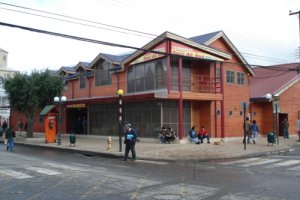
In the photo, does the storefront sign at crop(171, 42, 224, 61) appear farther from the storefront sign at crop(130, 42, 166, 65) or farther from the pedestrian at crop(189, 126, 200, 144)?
the pedestrian at crop(189, 126, 200, 144)

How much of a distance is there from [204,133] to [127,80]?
7.99 m

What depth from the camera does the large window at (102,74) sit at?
32.9 metres

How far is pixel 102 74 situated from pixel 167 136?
10883mm

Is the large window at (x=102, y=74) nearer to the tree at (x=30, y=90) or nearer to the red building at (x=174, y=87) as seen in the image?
the red building at (x=174, y=87)

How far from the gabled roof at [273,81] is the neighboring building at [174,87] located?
118 inches

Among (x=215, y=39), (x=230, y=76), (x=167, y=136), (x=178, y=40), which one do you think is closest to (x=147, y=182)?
(x=167, y=136)

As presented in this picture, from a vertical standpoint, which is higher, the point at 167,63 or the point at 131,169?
the point at 167,63

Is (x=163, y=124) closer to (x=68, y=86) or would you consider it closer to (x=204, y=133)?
(x=204, y=133)

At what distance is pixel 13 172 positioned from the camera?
13.4 metres

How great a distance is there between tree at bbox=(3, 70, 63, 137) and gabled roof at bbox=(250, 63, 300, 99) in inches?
691

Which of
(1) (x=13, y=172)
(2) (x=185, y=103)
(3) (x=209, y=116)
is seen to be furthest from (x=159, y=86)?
(1) (x=13, y=172)

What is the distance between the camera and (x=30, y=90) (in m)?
31.7

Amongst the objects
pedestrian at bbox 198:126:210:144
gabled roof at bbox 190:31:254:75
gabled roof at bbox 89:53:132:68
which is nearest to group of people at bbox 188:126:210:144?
pedestrian at bbox 198:126:210:144

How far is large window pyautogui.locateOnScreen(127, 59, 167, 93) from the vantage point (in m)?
27.4
